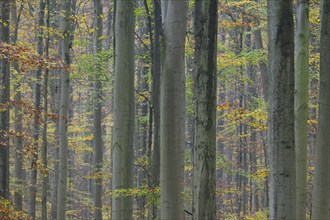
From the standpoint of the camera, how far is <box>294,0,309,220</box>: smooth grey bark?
6129 mm

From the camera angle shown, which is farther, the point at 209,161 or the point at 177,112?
the point at 177,112

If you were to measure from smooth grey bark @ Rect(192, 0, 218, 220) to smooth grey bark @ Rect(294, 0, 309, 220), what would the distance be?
1988mm

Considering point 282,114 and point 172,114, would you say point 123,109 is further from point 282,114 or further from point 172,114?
point 282,114

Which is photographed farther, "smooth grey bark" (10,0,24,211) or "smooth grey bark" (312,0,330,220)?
"smooth grey bark" (10,0,24,211)

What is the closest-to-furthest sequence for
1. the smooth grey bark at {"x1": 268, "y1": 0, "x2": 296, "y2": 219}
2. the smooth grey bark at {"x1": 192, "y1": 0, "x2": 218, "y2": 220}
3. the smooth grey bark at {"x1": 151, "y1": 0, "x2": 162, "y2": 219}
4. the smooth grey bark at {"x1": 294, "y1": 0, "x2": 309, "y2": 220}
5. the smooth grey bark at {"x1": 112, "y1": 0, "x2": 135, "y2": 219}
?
the smooth grey bark at {"x1": 268, "y1": 0, "x2": 296, "y2": 219}, the smooth grey bark at {"x1": 192, "y1": 0, "x2": 218, "y2": 220}, the smooth grey bark at {"x1": 294, "y1": 0, "x2": 309, "y2": 220}, the smooth grey bark at {"x1": 112, "y1": 0, "x2": 135, "y2": 219}, the smooth grey bark at {"x1": 151, "y1": 0, "x2": 162, "y2": 219}

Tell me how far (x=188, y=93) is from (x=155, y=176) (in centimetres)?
655

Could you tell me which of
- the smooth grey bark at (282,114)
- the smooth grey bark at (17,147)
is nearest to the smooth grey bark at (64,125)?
the smooth grey bark at (17,147)

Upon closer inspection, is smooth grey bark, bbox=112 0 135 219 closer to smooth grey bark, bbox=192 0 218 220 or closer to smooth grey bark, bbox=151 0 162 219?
smooth grey bark, bbox=151 0 162 219

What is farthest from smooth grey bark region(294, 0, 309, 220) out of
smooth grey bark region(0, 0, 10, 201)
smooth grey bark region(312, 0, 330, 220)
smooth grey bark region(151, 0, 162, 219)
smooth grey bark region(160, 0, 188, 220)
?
smooth grey bark region(0, 0, 10, 201)

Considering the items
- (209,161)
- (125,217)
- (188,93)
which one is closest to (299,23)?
(209,161)

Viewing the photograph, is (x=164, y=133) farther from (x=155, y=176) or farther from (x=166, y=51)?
(x=155, y=176)

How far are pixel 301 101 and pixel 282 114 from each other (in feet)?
9.98

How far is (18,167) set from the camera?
16609 mm

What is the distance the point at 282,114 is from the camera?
337 centimetres
